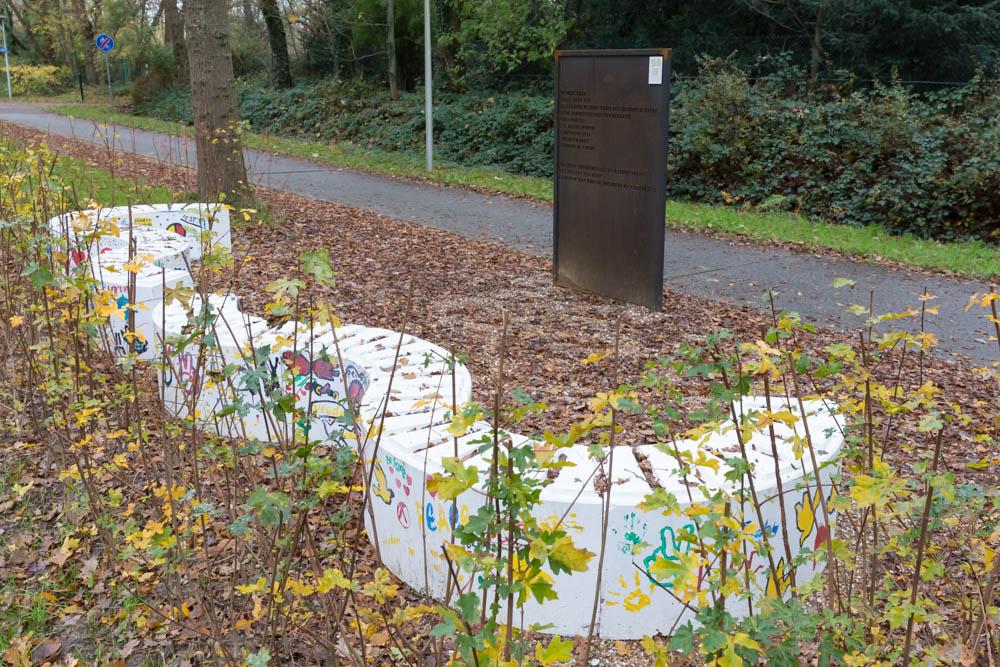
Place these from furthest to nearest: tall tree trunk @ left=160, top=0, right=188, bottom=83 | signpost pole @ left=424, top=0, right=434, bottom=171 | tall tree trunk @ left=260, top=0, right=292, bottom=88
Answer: tall tree trunk @ left=160, top=0, right=188, bottom=83
tall tree trunk @ left=260, top=0, right=292, bottom=88
signpost pole @ left=424, top=0, right=434, bottom=171

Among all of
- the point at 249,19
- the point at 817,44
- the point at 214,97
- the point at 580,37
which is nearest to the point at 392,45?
the point at 580,37

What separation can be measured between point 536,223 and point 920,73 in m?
9.71

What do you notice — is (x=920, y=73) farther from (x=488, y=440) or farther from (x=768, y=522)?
(x=488, y=440)

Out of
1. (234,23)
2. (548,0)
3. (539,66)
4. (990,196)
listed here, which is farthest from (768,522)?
(234,23)

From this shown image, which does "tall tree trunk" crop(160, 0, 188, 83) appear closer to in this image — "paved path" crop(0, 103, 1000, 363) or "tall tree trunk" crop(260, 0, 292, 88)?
"tall tree trunk" crop(260, 0, 292, 88)

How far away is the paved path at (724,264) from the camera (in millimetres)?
7723

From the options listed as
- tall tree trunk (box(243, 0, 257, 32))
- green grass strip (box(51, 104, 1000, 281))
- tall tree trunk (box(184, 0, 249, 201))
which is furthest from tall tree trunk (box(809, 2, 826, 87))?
tall tree trunk (box(243, 0, 257, 32))

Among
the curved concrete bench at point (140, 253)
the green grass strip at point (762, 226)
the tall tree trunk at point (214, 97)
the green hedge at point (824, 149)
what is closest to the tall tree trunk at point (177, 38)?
the green grass strip at point (762, 226)

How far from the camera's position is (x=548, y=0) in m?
19.8

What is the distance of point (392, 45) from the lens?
24.5 metres

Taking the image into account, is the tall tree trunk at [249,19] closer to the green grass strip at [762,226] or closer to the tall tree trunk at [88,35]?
the tall tree trunk at [88,35]

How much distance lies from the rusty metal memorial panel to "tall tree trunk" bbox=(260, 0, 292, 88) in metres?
22.3

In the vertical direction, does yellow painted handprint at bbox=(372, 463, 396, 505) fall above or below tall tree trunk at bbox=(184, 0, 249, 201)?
below

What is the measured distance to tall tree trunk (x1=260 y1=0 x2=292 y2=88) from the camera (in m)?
27.5
